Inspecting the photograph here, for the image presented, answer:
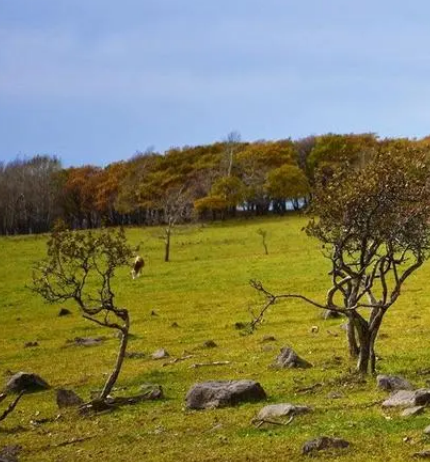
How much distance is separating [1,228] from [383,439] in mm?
135954

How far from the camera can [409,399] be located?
1781cm

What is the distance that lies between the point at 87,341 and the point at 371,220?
64.6 ft

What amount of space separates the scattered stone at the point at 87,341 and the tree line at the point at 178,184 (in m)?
71.6

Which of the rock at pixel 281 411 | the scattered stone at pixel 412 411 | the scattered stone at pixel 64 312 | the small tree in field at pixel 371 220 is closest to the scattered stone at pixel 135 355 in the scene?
the small tree in field at pixel 371 220

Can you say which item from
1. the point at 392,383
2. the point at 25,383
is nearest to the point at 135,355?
the point at 25,383

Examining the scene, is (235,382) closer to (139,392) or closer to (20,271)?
(139,392)

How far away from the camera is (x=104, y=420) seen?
20.2 meters

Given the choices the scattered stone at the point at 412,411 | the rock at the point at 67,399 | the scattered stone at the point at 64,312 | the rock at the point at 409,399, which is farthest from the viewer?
the scattered stone at the point at 64,312

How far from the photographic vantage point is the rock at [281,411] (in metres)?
18.0

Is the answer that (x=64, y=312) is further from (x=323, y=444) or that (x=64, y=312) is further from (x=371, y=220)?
(x=323, y=444)

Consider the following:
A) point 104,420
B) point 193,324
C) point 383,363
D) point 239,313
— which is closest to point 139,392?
point 104,420

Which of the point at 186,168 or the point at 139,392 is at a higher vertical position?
the point at 186,168

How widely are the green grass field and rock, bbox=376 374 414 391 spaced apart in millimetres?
409

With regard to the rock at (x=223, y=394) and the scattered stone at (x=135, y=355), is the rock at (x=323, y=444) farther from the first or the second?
the scattered stone at (x=135, y=355)
